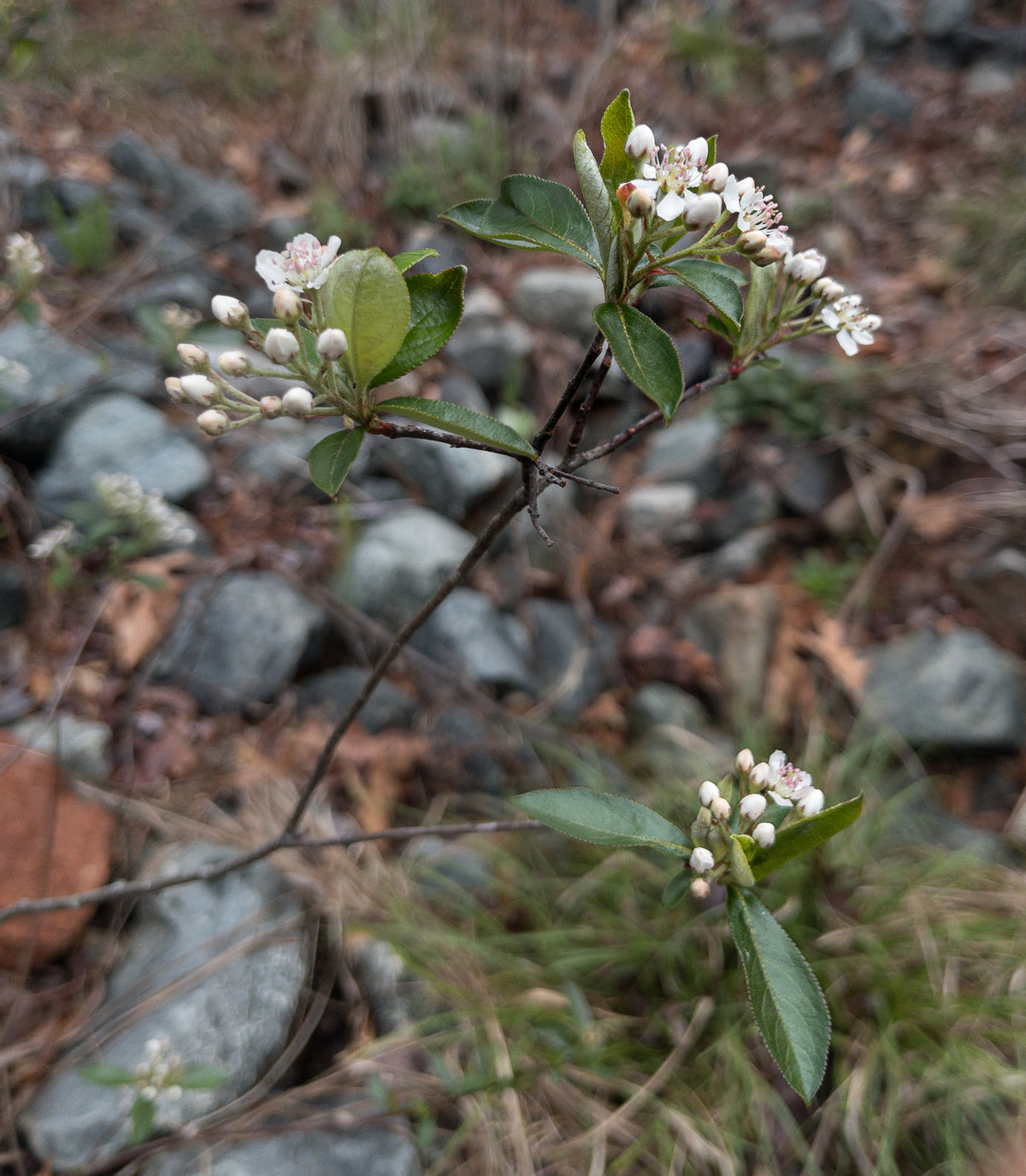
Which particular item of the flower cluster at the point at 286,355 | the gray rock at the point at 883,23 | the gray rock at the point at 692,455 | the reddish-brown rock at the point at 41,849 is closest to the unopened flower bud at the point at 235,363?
the flower cluster at the point at 286,355

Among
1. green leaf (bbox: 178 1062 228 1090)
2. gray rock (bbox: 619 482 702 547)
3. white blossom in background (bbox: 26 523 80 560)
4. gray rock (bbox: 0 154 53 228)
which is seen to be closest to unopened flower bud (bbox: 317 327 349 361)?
green leaf (bbox: 178 1062 228 1090)

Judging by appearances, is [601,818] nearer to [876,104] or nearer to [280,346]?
[280,346]

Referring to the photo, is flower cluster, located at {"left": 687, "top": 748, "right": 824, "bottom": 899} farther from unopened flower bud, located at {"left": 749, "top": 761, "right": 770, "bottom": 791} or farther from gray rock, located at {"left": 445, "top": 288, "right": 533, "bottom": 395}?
gray rock, located at {"left": 445, "top": 288, "right": 533, "bottom": 395}

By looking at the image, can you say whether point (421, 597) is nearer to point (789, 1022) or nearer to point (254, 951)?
point (254, 951)

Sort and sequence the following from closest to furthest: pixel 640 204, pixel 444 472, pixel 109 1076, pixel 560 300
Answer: pixel 640 204
pixel 109 1076
pixel 444 472
pixel 560 300

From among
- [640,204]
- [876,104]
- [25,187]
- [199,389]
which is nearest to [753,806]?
[640,204]

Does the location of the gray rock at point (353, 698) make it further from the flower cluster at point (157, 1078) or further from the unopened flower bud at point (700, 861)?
the unopened flower bud at point (700, 861)
